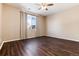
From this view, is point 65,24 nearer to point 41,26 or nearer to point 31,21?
point 41,26

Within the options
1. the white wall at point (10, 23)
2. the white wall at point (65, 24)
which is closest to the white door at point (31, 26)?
the white wall at point (10, 23)

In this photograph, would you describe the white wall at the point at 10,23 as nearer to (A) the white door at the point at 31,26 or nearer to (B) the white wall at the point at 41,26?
(A) the white door at the point at 31,26

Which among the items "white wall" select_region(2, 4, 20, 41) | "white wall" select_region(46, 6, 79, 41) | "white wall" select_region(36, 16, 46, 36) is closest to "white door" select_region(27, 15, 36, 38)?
"white wall" select_region(36, 16, 46, 36)

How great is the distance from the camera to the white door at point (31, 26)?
673 cm

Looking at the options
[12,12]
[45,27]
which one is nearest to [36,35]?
[45,27]

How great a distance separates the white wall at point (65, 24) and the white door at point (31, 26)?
1577 mm

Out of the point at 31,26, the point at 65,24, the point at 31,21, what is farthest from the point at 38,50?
the point at 31,21

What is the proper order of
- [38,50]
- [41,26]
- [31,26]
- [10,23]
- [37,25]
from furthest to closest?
[41,26], [37,25], [31,26], [10,23], [38,50]

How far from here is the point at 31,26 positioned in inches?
277

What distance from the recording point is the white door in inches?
265

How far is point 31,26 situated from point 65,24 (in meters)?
2.83

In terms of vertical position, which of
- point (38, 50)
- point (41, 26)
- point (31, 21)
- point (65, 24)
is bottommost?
point (38, 50)

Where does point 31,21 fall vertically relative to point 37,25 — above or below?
above

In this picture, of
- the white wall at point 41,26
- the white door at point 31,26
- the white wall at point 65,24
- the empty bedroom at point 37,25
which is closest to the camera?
the empty bedroom at point 37,25
